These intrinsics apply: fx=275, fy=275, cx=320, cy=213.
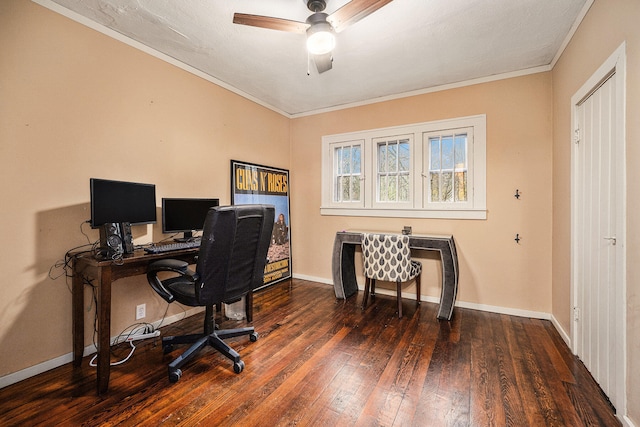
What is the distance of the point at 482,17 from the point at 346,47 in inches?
42.8

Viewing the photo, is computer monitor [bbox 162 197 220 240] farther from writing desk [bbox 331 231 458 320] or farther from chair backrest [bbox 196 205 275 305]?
writing desk [bbox 331 231 458 320]

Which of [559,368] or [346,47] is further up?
[346,47]

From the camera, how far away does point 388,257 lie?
287 cm

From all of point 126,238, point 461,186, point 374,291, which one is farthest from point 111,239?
point 461,186

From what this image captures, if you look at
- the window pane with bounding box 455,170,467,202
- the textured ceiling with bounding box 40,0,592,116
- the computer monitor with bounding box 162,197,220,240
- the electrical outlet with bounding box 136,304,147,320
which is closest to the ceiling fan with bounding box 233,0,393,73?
the textured ceiling with bounding box 40,0,592,116

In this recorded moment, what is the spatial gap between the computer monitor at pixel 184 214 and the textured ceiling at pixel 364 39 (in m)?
1.42

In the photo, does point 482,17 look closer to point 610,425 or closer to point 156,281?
point 610,425

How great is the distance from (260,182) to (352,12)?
2.46m

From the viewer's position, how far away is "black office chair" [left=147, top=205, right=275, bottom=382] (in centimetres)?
178

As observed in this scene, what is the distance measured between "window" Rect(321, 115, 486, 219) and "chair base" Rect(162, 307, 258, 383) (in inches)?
88.7

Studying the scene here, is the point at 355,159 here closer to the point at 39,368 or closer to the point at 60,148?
the point at 60,148

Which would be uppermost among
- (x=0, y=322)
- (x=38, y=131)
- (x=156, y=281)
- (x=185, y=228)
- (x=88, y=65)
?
(x=88, y=65)

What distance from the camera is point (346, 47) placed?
2.53m

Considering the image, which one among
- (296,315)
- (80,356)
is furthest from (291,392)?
(80,356)
